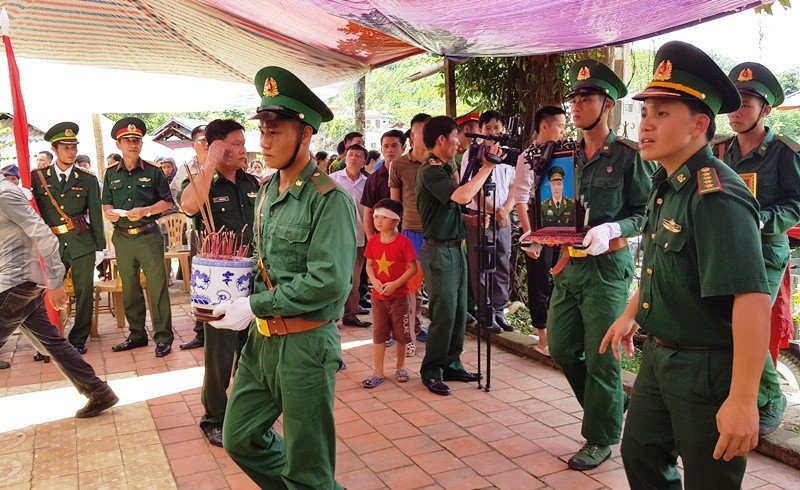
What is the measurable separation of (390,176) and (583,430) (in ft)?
9.65

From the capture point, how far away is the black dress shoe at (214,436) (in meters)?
4.05

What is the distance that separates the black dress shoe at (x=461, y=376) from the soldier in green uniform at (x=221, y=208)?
1.76 metres

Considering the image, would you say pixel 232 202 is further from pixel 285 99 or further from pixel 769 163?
pixel 769 163

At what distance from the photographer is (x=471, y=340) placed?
655 centimetres

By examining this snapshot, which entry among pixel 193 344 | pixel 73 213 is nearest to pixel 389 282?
pixel 193 344

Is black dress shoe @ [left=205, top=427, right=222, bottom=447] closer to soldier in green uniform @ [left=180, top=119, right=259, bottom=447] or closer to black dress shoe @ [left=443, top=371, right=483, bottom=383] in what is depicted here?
soldier in green uniform @ [left=180, top=119, right=259, bottom=447]

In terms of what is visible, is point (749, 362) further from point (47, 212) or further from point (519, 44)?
point (47, 212)

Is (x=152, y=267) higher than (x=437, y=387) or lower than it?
higher

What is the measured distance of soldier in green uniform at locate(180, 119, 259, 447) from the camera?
4.00m

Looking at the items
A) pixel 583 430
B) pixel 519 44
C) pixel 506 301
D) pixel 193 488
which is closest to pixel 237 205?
pixel 193 488

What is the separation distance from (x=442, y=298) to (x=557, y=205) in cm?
146

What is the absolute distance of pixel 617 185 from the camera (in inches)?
140

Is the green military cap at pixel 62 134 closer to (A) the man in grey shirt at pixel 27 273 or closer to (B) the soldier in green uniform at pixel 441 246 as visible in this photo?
(A) the man in grey shirt at pixel 27 273

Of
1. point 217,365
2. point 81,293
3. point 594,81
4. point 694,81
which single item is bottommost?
point 217,365
